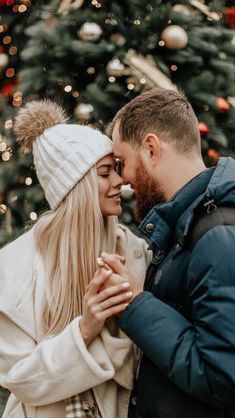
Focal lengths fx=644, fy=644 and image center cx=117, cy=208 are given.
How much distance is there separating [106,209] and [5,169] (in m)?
1.03

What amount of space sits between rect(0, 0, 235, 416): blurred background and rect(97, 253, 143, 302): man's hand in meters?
1.08

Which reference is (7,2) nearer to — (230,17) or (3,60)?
(3,60)

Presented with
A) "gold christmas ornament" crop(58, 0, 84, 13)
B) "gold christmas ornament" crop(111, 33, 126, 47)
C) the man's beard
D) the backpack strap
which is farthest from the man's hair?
"gold christmas ornament" crop(58, 0, 84, 13)

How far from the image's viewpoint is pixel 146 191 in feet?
8.15

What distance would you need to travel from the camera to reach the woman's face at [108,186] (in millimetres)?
2689

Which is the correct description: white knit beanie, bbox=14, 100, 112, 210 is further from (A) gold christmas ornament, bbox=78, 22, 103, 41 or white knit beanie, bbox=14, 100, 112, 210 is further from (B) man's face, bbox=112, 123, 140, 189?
(A) gold christmas ornament, bbox=78, 22, 103, 41

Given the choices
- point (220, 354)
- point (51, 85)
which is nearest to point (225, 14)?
point (51, 85)

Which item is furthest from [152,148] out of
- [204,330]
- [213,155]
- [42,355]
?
[213,155]

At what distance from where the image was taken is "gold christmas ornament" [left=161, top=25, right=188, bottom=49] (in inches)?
130

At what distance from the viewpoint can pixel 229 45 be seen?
3568mm

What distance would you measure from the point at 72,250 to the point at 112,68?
1.16 meters

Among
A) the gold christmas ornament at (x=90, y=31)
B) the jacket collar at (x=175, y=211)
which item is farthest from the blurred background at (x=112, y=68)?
the jacket collar at (x=175, y=211)

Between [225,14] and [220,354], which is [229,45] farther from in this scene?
[220,354]

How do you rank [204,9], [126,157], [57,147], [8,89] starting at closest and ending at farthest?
[126,157], [57,147], [204,9], [8,89]
